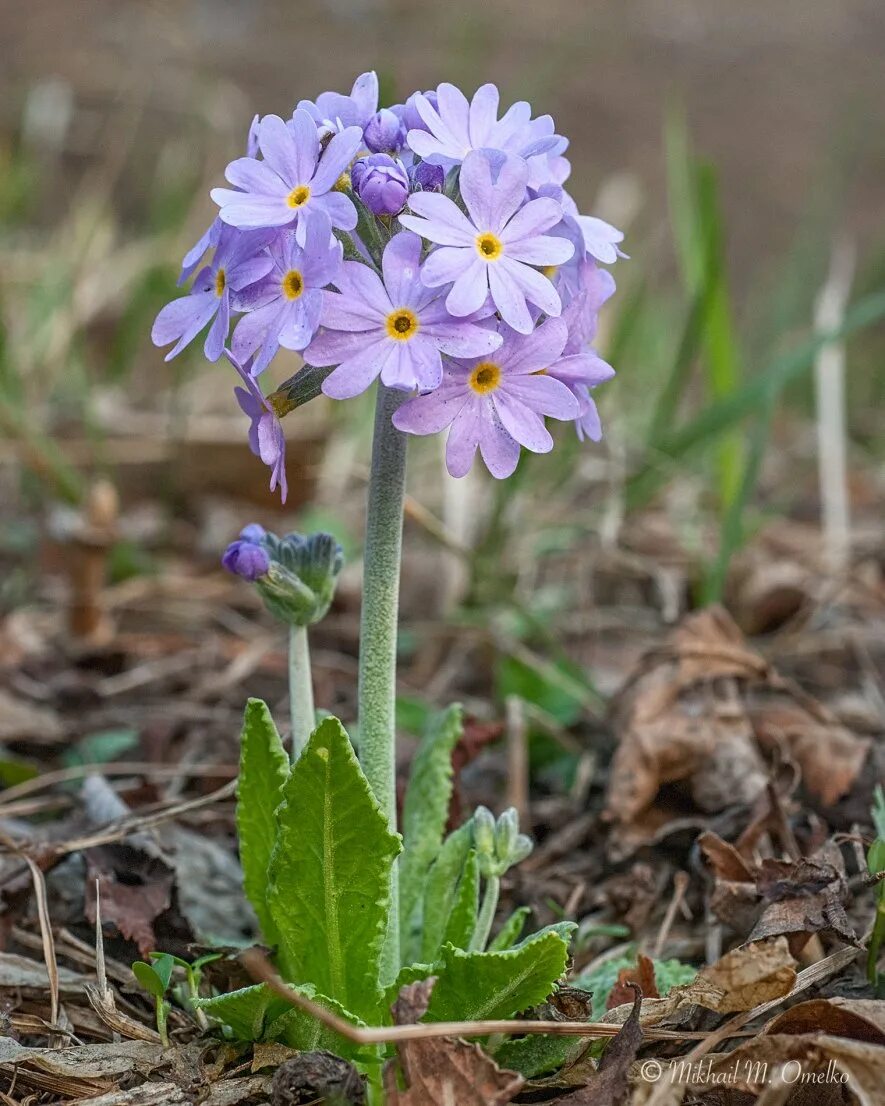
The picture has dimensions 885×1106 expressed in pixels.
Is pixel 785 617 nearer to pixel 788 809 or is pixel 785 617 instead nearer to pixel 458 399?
pixel 788 809

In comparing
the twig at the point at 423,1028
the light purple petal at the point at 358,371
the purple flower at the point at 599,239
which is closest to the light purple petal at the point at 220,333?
the light purple petal at the point at 358,371

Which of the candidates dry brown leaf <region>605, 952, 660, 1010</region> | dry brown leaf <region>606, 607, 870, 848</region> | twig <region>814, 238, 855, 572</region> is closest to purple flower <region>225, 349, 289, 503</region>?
dry brown leaf <region>605, 952, 660, 1010</region>

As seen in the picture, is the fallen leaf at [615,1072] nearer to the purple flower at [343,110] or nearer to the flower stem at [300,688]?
the flower stem at [300,688]

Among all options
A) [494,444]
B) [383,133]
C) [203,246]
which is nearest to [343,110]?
[383,133]

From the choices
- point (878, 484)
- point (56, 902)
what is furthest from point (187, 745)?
point (878, 484)

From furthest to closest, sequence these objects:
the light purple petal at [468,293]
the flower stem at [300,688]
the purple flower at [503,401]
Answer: the flower stem at [300,688] → the purple flower at [503,401] → the light purple petal at [468,293]

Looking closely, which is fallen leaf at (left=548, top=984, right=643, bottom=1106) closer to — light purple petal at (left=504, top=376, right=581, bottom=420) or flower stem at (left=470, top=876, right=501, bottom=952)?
flower stem at (left=470, top=876, right=501, bottom=952)
